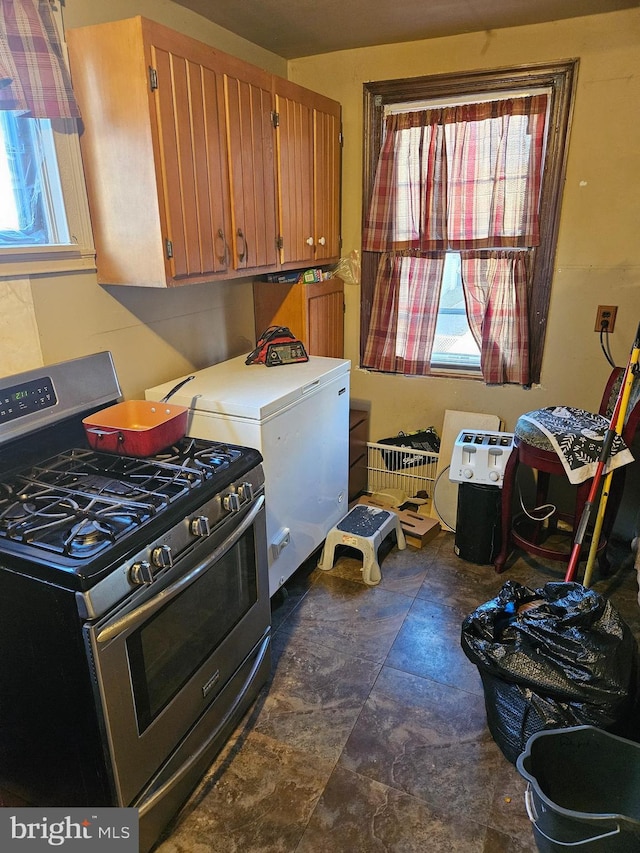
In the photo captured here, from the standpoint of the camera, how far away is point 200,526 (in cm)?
146

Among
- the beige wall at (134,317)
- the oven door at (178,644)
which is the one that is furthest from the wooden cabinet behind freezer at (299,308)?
the oven door at (178,644)

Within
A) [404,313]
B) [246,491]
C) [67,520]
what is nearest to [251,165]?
[404,313]

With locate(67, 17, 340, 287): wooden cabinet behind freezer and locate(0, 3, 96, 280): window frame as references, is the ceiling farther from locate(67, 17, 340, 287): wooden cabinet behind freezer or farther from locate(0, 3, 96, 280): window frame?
locate(0, 3, 96, 280): window frame

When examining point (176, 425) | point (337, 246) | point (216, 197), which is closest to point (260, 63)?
point (337, 246)

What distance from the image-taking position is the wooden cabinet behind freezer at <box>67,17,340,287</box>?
176 cm

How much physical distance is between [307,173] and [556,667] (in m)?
2.36

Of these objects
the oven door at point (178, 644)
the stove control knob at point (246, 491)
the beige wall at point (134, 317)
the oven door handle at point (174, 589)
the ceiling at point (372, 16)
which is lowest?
the oven door at point (178, 644)

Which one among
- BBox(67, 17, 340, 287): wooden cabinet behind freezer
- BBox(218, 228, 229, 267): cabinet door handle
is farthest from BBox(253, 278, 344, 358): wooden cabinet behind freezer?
BBox(218, 228, 229, 267): cabinet door handle

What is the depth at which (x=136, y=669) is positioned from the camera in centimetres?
133

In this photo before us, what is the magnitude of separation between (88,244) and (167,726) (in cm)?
157

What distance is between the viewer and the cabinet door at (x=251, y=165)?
2.17 meters

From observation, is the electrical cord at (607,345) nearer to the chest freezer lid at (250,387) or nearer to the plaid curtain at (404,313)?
the plaid curtain at (404,313)

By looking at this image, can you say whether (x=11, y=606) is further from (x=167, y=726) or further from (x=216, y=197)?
(x=216, y=197)

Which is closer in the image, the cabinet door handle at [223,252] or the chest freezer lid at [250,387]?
the chest freezer lid at [250,387]
